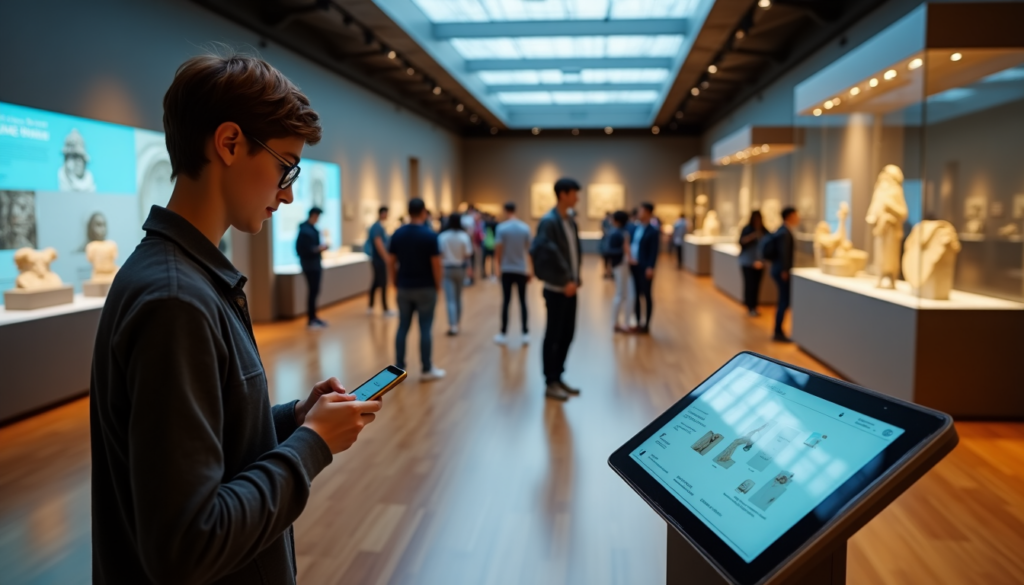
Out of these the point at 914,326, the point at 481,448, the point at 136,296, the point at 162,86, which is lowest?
the point at 481,448

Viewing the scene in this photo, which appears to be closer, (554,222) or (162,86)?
(554,222)

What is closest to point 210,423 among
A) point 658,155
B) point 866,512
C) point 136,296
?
point 136,296

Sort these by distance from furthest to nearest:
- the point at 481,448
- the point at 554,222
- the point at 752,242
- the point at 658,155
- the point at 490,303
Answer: the point at 658,155 < the point at 490,303 < the point at 752,242 < the point at 554,222 < the point at 481,448

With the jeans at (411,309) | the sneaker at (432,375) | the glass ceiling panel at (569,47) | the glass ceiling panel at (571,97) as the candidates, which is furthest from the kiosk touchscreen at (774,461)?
the glass ceiling panel at (571,97)

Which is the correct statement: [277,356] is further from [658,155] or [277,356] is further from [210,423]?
[658,155]

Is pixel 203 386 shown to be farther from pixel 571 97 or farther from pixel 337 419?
pixel 571 97

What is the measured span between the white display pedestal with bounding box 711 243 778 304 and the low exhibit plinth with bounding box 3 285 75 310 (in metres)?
10.9

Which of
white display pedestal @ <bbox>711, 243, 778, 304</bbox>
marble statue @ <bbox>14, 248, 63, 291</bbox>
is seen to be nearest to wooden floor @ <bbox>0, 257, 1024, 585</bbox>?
marble statue @ <bbox>14, 248, 63, 291</bbox>

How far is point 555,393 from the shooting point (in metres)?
6.96

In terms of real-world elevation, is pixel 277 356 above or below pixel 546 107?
below

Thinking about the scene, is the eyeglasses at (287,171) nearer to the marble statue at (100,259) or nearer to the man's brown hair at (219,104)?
the man's brown hair at (219,104)

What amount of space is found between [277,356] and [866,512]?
8636mm

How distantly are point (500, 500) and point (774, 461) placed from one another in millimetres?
3408

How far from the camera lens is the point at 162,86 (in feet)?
29.5
